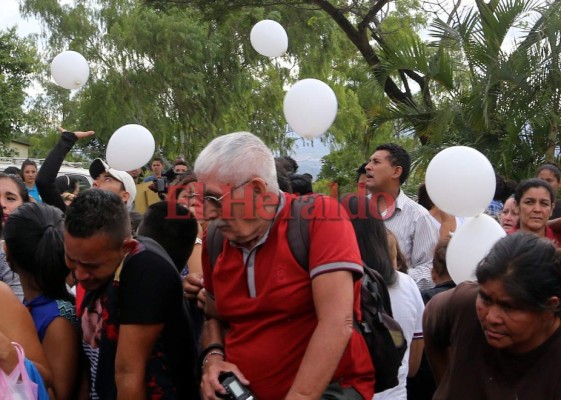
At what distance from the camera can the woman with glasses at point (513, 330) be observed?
2.30 metres

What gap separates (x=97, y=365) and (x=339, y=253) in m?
1.02

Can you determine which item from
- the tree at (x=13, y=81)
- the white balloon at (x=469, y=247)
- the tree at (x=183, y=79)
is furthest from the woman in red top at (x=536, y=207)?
the tree at (x=13, y=81)

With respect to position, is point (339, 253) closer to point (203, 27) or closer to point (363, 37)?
point (363, 37)

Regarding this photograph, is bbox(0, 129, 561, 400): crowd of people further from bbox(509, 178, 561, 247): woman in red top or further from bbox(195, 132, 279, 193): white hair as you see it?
bbox(509, 178, 561, 247): woman in red top

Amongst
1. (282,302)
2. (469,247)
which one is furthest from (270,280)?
(469,247)

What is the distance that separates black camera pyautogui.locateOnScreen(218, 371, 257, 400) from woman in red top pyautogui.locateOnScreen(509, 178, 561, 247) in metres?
3.17

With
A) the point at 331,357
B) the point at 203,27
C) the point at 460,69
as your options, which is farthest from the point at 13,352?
the point at 203,27

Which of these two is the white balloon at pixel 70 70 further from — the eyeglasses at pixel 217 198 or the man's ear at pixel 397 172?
the eyeglasses at pixel 217 198

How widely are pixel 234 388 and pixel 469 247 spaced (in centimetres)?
185

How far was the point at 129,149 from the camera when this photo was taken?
6508 millimetres

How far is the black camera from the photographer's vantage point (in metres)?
2.46

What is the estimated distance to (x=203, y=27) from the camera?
73.2ft

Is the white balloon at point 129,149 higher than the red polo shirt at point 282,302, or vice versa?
the white balloon at point 129,149

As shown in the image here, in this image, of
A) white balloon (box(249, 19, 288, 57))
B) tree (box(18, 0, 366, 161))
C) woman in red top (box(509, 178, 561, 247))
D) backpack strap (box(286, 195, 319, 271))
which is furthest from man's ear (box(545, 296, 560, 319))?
tree (box(18, 0, 366, 161))
